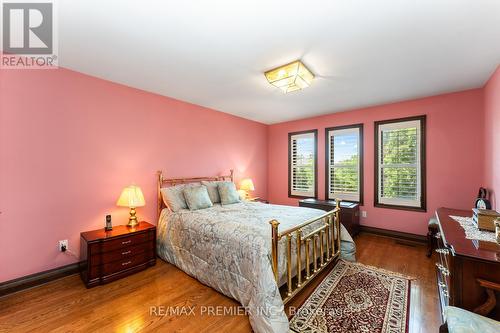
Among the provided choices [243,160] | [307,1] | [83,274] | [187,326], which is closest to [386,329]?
[187,326]

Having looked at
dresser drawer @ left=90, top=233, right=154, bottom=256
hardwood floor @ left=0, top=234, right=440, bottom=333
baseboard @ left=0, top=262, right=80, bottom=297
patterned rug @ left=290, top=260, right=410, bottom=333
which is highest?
dresser drawer @ left=90, top=233, right=154, bottom=256

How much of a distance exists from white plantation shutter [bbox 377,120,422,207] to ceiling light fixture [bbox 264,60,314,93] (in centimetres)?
226

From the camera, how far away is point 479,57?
7.52 feet

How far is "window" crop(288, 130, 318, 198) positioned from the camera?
489 centimetres

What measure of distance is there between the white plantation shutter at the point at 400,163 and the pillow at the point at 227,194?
2.74 m

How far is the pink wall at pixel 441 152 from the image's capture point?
3209 millimetres

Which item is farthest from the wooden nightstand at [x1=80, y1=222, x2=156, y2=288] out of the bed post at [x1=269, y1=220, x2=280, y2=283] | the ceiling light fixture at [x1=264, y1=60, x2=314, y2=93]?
the ceiling light fixture at [x1=264, y1=60, x2=314, y2=93]

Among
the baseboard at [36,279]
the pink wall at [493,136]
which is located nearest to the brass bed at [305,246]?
the baseboard at [36,279]

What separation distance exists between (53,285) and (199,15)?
3143 mm

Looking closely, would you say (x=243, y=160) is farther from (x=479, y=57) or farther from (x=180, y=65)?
(x=479, y=57)

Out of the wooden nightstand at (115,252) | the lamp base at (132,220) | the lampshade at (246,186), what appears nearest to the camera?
the wooden nightstand at (115,252)

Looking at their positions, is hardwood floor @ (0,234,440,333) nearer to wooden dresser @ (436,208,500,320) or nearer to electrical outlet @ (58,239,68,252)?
electrical outlet @ (58,239,68,252)

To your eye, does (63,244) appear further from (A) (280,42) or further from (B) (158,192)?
(A) (280,42)

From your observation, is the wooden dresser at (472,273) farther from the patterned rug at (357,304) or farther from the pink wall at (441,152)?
the pink wall at (441,152)
